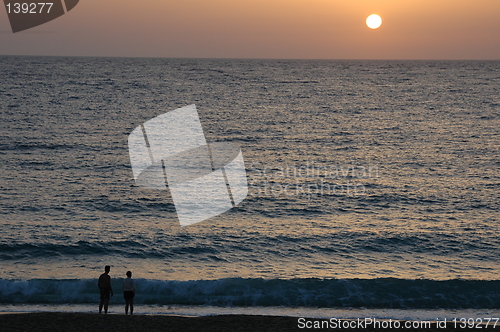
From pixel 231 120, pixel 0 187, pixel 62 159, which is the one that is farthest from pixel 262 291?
pixel 231 120

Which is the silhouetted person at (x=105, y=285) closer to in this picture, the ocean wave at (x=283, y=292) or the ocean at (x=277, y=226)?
the ocean at (x=277, y=226)

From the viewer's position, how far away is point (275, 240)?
82.8 feet

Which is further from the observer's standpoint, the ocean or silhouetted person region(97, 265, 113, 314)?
the ocean

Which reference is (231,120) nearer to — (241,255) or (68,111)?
(68,111)

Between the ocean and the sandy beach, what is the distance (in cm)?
234

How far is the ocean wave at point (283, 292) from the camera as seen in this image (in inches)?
749

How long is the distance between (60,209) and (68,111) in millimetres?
44007

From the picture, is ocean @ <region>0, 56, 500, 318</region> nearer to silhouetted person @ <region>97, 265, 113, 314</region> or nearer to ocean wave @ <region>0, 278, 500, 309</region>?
ocean wave @ <region>0, 278, 500, 309</region>

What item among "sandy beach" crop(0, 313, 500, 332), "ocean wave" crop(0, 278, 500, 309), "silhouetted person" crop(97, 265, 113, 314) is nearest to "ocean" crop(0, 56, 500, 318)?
"ocean wave" crop(0, 278, 500, 309)
